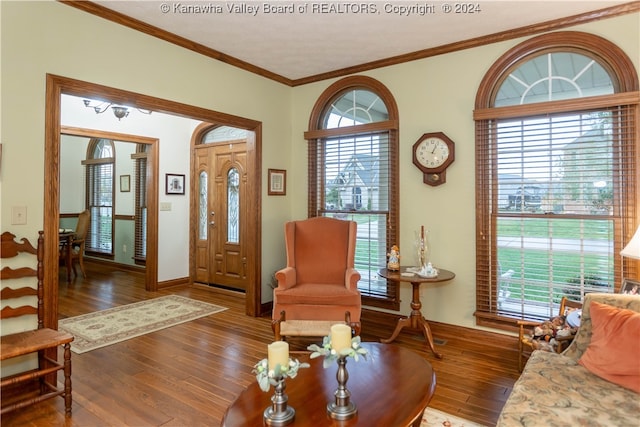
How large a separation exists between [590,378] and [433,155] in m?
2.33

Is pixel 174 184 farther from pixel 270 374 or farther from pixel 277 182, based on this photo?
pixel 270 374

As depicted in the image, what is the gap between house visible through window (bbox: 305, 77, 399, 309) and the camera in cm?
403

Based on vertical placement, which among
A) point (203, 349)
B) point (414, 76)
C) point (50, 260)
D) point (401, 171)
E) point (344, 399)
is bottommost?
point (203, 349)

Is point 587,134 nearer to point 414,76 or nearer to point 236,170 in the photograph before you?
point 414,76

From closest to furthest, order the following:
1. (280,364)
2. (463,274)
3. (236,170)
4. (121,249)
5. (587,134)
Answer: (280,364)
(587,134)
(463,274)
(236,170)
(121,249)

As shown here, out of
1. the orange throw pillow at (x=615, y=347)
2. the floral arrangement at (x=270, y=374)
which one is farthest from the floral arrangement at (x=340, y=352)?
the orange throw pillow at (x=615, y=347)

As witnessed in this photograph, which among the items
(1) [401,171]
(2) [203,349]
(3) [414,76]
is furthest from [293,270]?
(3) [414,76]

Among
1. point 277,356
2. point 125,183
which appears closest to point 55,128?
point 277,356

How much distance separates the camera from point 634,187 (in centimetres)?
287

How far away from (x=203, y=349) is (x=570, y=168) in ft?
11.5

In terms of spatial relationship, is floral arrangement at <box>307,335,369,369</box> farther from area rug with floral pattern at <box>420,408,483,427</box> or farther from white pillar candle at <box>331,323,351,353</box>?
area rug with floral pattern at <box>420,408,483,427</box>

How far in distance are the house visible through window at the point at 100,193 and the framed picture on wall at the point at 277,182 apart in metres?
4.19

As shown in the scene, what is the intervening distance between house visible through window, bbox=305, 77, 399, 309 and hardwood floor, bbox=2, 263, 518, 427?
688 mm

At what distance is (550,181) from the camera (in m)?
3.21
